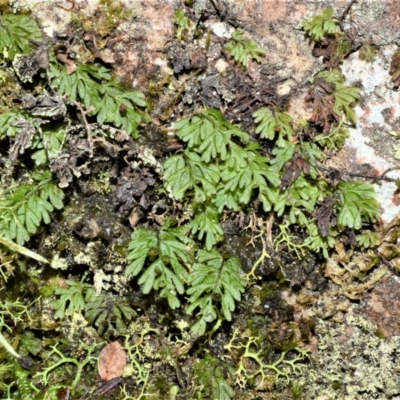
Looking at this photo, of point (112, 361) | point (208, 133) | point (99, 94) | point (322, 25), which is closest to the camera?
point (208, 133)

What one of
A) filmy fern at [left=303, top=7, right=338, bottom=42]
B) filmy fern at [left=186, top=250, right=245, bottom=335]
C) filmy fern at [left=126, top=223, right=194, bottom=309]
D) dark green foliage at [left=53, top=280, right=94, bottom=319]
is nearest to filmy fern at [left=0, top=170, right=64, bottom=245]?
dark green foliage at [left=53, top=280, right=94, bottom=319]

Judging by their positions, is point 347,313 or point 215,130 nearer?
point 215,130

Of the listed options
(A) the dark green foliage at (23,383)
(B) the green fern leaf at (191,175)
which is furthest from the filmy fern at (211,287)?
(A) the dark green foliage at (23,383)

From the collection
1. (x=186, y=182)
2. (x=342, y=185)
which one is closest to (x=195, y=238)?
(x=186, y=182)

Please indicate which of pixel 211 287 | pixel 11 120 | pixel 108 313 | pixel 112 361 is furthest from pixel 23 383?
pixel 11 120

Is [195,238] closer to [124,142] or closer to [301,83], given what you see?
[124,142]

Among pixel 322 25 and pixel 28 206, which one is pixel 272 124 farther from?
pixel 28 206
